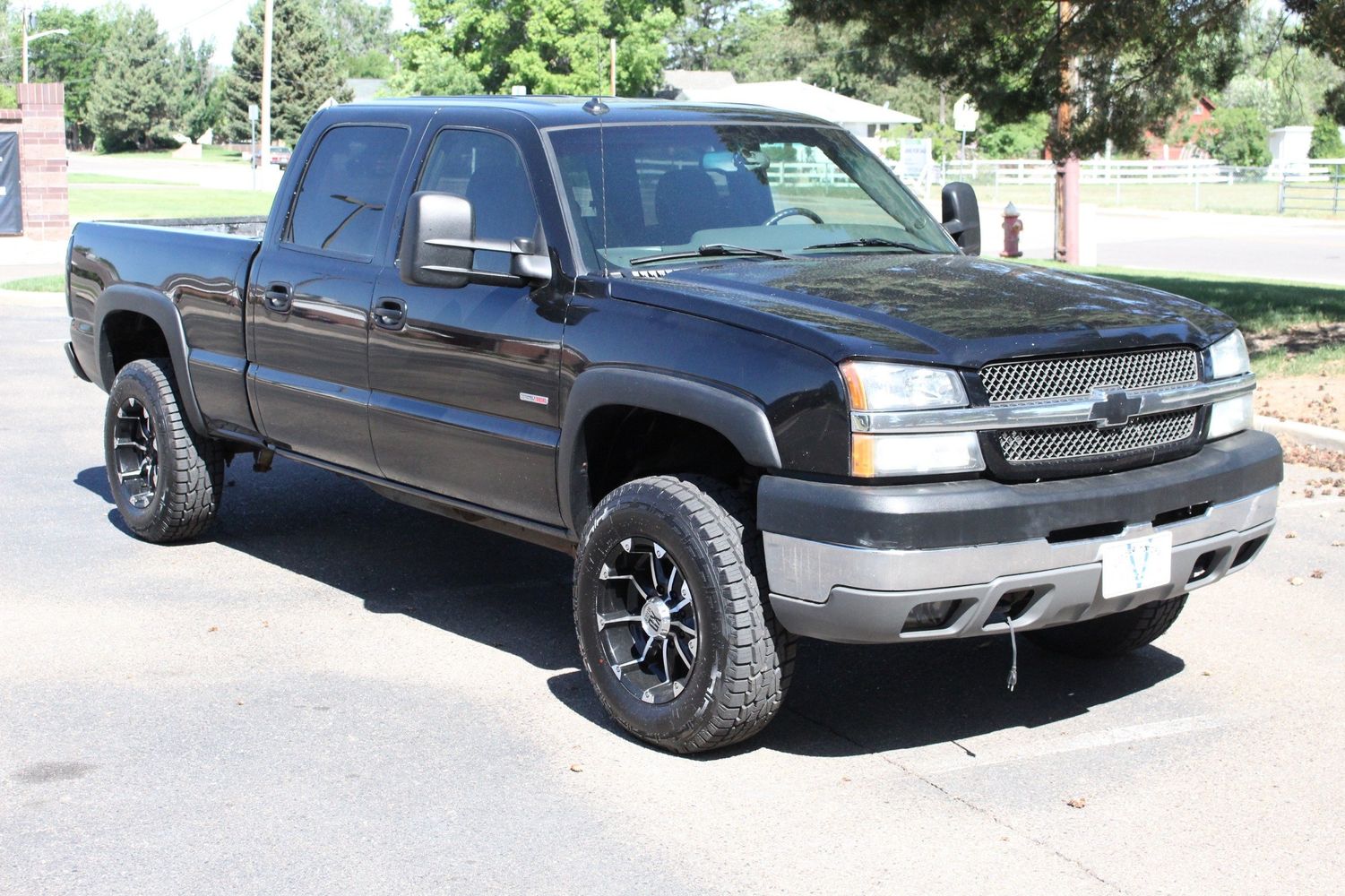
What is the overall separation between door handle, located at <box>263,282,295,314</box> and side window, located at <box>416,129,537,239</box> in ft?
2.62

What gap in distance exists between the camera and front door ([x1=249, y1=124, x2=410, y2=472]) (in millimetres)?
6020

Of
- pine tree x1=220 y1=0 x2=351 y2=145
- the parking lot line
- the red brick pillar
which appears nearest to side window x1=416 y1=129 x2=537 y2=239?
the parking lot line

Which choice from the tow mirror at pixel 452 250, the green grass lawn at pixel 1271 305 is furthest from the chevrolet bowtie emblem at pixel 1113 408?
the green grass lawn at pixel 1271 305

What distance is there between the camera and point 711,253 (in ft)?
17.6

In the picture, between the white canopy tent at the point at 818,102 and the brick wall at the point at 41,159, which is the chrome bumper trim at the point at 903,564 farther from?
the white canopy tent at the point at 818,102

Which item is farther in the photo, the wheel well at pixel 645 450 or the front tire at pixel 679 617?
the wheel well at pixel 645 450

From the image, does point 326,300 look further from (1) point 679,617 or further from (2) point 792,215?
(1) point 679,617

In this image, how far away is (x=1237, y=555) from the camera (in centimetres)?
507

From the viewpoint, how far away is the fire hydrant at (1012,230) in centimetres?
2334

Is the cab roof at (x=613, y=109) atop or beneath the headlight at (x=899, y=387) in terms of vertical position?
atop

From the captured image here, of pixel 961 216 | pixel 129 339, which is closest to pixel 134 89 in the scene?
pixel 129 339

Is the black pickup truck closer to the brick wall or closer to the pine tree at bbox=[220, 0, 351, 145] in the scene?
the brick wall

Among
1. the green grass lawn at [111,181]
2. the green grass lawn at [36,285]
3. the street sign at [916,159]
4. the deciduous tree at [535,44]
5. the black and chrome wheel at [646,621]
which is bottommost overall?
the black and chrome wheel at [646,621]

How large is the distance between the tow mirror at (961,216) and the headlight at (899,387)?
2.22 metres
